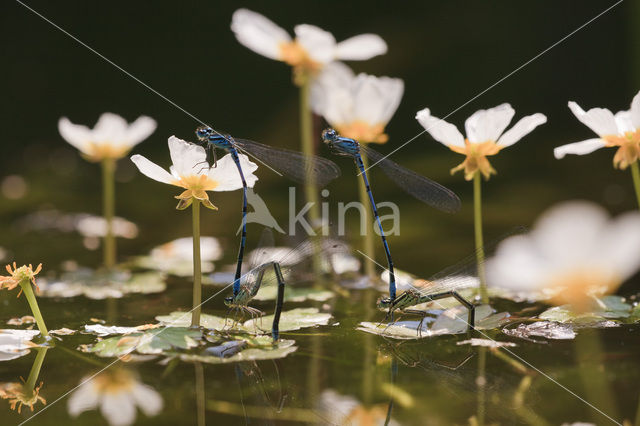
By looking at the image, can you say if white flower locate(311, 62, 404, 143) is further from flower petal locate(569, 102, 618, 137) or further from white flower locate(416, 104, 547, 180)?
flower petal locate(569, 102, 618, 137)

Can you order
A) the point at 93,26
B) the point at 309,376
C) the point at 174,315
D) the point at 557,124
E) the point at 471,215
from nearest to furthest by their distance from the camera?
1. the point at 309,376
2. the point at 174,315
3. the point at 471,215
4. the point at 557,124
5. the point at 93,26

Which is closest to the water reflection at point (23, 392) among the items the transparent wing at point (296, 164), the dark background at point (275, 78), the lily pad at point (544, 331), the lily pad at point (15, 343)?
the lily pad at point (15, 343)

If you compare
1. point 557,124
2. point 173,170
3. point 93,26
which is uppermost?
point 93,26

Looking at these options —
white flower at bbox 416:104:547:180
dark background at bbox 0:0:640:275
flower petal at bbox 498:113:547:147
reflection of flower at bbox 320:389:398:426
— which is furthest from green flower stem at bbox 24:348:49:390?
dark background at bbox 0:0:640:275

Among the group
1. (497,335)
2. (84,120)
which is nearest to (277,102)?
(84,120)

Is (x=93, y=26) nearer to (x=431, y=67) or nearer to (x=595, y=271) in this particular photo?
(x=431, y=67)

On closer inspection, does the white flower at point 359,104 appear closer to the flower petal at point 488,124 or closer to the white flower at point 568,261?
the flower petal at point 488,124

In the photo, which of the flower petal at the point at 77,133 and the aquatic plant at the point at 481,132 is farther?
the flower petal at the point at 77,133
